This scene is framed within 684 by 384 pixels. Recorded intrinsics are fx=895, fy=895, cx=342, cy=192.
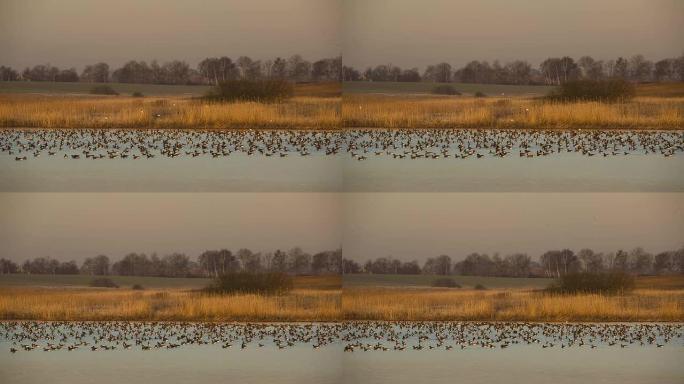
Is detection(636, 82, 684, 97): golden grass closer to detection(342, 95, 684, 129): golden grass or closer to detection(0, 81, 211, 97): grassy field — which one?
detection(342, 95, 684, 129): golden grass

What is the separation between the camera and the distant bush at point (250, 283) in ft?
11.3

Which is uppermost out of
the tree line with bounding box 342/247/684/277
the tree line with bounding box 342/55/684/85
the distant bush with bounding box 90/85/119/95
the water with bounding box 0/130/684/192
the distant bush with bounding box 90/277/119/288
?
the tree line with bounding box 342/55/684/85

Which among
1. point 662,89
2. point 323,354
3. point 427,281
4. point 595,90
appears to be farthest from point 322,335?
point 662,89

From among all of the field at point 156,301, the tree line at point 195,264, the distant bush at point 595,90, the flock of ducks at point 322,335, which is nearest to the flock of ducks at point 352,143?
the distant bush at point 595,90

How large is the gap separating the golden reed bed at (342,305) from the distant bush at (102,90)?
75 cm

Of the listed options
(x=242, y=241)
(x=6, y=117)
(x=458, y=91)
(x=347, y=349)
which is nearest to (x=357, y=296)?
(x=347, y=349)

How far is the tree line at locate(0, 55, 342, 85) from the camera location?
11.1ft

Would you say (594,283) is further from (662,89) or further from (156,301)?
(156,301)

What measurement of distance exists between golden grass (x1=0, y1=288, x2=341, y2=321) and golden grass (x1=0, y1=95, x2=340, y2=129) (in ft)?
2.10

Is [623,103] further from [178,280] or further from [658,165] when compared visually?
[178,280]

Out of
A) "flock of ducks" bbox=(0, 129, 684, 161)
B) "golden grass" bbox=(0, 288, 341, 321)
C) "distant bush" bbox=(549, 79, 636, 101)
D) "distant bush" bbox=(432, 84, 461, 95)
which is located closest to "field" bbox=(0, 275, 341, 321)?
"golden grass" bbox=(0, 288, 341, 321)

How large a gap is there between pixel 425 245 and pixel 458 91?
605 millimetres

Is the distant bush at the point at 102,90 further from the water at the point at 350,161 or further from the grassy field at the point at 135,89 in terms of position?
the water at the point at 350,161

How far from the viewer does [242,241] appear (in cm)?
344
